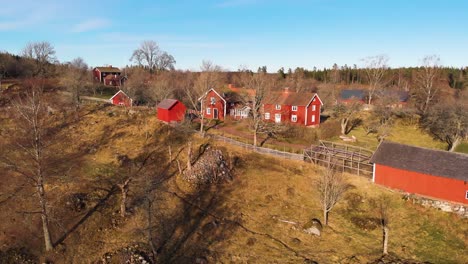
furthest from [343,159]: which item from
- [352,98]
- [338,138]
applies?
[352,98]

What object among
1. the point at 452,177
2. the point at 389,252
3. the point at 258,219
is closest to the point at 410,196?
the point at 452,177

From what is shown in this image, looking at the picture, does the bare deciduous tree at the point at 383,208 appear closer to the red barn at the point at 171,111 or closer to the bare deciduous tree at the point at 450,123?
the bare deciduous tree at the point at 450,123

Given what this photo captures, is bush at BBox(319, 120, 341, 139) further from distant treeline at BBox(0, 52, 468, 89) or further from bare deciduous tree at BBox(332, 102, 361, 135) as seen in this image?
distant treeline at BBox(0, 52, 468, 89)

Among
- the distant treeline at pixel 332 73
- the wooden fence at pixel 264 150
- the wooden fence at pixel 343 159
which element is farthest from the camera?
the distant treeline at pixel 332 73

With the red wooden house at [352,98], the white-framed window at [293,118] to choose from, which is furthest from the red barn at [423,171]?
the red wooden house at [352,98]

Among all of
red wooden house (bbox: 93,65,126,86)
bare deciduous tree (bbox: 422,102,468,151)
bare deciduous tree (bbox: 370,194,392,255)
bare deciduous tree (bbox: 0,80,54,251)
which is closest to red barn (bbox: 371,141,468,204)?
bare deciduous tree (bbox: 370,194,392,255)

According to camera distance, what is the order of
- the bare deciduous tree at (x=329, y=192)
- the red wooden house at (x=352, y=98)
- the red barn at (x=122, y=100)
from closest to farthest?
the bare deciduous tree at (x=329, y=192) → the red wooden house at (x=352, y=98) → the red barn at (x=122, y=100)
